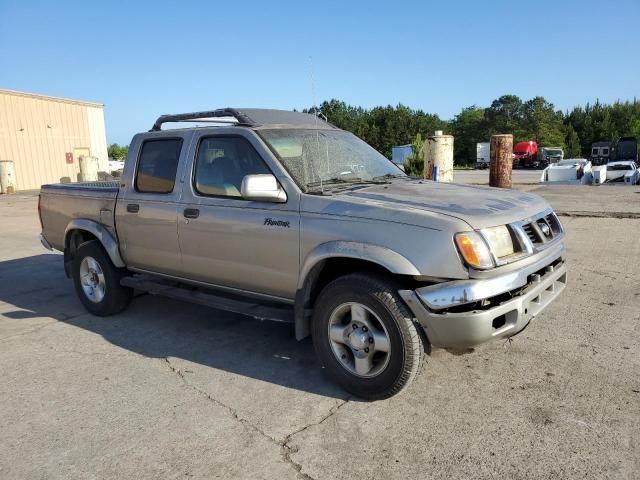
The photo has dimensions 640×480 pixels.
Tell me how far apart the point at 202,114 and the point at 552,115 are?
222ft

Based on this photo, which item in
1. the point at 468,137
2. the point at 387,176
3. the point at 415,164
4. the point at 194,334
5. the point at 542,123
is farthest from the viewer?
the point at 468,137

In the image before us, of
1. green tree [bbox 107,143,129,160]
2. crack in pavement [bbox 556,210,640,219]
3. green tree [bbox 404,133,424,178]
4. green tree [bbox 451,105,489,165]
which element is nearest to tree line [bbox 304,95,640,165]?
green tree [bbox 451,105,489,165]

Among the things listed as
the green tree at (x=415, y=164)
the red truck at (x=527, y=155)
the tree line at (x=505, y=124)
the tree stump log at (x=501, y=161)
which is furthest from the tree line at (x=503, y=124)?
the tree stump log at (x=501, y=161)

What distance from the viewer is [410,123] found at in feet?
226

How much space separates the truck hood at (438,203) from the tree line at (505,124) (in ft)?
180

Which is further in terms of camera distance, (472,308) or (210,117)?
(210,117)

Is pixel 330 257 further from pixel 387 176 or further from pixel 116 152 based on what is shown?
pixel 116 152

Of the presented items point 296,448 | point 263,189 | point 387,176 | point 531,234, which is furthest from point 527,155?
point 296,448

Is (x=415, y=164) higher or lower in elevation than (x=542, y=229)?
higher

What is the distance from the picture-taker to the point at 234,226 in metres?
3.96

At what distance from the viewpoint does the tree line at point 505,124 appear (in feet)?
193

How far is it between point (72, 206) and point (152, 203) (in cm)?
155

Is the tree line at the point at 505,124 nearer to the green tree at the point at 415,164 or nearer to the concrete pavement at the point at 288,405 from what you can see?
the green tree at the point at 415,164

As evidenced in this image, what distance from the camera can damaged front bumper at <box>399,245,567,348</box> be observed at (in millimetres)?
2965
